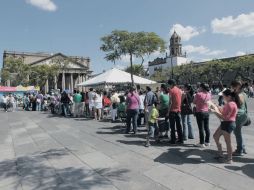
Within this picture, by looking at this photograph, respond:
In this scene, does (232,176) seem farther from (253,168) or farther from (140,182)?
(140,182)

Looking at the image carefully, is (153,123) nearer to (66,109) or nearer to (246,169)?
(246,169)

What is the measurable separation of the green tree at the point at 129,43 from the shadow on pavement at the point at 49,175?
33.7m

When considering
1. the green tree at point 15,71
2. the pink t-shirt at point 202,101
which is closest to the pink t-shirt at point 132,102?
the pink t-shirt at point 202,101

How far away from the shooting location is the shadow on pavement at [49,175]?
5445 millimetres

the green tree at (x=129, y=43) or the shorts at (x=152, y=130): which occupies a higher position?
the green tree at (x=129, y=43)

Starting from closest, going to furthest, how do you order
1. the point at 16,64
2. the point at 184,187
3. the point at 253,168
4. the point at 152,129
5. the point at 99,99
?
the point at 184,187 → the point at 253,168 → the point at 152,129 → the point at 99,99 → the point at 16,64

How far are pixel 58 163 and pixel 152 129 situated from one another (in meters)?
2.89

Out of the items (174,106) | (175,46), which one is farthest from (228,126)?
(175,46)

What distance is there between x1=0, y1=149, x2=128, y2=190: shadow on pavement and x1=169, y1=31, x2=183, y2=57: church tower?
116243 mm

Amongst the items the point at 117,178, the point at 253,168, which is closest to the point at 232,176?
the point at 253,168

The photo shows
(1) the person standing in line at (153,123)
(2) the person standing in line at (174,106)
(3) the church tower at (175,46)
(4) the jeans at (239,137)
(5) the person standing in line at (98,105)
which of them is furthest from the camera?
(3) the church tower at (175,46)

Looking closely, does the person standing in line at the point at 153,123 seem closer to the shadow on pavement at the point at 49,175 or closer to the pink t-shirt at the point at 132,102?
the pink t-shirt at the point at 132,102

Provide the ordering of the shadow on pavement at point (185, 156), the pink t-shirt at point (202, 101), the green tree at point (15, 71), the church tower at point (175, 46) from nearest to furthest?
the shadow on pavement at point (185, 156) < the pink t-shirt at point (202, 101) < the green tree at point (15, 71) < the church tower at point (175, 46)

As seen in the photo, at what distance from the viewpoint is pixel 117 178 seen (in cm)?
564
